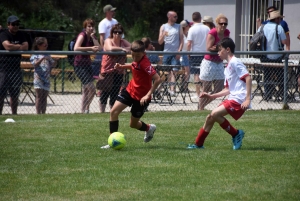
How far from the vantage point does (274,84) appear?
13.6 m

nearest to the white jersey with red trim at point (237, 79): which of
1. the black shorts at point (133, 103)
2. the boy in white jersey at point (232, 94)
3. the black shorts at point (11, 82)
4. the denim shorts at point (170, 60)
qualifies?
the boy in white jersey at point (232, 94)

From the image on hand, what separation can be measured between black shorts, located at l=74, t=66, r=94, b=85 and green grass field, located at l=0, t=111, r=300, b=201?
4.52ft

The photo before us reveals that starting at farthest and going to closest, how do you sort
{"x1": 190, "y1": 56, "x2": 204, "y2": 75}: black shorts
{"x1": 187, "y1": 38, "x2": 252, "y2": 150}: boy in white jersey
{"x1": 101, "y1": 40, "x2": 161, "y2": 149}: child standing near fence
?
{"x1": 190, "y1": 56, "x2": 204, "y2": 75}: black shorts
{"x1": 101, "y1": 40, "x2": 161, "y2": 149}: child standing near fence
{"x1": 187, "y1": 38, "x2": 252, "y2": 150}: boy in white jersey

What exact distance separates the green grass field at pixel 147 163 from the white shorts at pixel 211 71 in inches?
60.3

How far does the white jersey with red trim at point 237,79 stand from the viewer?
8609 mm

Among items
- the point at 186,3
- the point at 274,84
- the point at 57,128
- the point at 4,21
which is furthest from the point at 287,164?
the point at 4,21

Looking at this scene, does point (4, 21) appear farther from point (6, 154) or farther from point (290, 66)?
point (6, 154)

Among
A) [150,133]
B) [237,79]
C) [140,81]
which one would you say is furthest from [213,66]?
[237,79]

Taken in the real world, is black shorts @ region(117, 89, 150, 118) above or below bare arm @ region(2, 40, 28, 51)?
below

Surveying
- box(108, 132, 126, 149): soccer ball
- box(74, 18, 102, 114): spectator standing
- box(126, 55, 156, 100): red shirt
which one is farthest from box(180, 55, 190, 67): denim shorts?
box(108, 132, 126, 149): soccer ball

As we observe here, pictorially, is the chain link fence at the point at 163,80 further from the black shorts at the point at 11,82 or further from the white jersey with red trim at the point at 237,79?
the white jersey with red trim at the point at 237,79

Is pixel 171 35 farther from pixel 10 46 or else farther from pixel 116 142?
pixel 116 142

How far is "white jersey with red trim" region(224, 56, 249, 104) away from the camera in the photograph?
8.61 meters

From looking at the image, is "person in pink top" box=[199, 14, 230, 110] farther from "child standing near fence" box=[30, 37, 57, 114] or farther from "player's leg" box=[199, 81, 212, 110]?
"child standing near fence" box=[30, 37, 57, 114]
